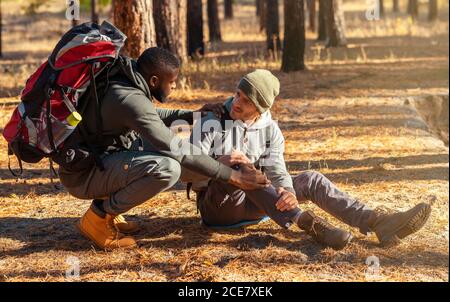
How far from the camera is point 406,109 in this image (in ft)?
35.9

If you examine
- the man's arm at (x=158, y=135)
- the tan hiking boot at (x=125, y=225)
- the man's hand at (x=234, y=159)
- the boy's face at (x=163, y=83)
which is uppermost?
the boy's face at (x=163, y=83)

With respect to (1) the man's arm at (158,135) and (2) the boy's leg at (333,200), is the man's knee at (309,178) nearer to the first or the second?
(2) the boy's leg at (333,200)

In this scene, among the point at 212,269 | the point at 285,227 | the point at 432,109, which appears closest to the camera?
the point at 212,269

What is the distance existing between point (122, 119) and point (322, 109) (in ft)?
21.8

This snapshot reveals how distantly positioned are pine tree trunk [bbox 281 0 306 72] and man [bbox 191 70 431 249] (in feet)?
27.8

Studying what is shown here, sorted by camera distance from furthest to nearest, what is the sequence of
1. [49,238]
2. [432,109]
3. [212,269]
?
1. [432,109]
2. [49,238]
3. [212,269]

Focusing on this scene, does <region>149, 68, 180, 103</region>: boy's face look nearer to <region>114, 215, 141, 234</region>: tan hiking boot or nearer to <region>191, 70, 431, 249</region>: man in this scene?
<region>191, 70, 431, 249</region>: man

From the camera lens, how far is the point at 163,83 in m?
4.99

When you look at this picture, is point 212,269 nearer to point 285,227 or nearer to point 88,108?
point 285,227

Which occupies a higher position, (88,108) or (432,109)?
(88,108)

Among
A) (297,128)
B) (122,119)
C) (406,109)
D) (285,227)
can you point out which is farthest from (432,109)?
(122,119)

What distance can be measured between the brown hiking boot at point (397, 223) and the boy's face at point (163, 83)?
1693 mm

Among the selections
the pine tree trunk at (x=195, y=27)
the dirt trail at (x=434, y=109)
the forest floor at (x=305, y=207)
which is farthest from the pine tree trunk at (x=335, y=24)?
the dirt trail at (x=434, y=109)

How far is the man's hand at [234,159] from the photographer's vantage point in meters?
5.02
